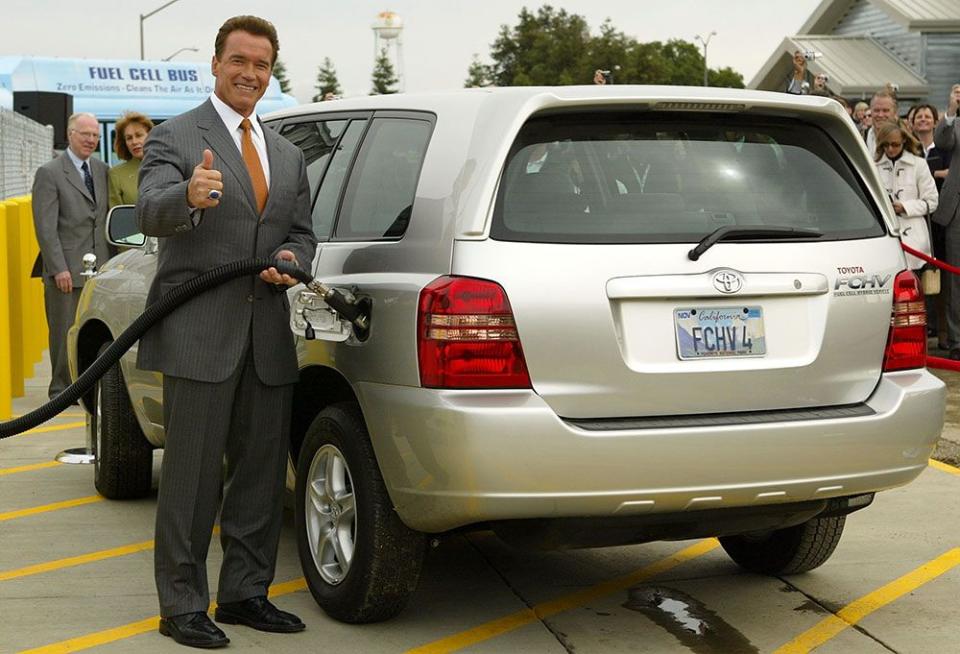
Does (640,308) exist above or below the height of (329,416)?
above

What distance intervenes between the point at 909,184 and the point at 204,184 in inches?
353

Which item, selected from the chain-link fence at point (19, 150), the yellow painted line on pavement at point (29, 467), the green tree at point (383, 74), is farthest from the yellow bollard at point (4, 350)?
the green tree at point (383, 74)

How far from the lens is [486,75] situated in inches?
4040

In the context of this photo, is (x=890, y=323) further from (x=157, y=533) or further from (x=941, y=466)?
(x=941, y=466)

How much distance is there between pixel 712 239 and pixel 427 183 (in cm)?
91

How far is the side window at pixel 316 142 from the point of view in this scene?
18.8 feet

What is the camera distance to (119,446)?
7.32m

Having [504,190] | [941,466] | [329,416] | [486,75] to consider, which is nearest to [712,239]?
[504,190]

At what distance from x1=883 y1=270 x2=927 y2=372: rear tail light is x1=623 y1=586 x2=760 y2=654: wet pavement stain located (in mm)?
1028

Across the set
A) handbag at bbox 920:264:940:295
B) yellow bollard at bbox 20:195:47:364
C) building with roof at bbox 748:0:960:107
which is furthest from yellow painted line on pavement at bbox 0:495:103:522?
building with roof at bbox 748:0:960:107

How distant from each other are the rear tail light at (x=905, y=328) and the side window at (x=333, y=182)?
1.95m

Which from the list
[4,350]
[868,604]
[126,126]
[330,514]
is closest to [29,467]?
[4,350]

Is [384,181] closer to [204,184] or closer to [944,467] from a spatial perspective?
[204,184]

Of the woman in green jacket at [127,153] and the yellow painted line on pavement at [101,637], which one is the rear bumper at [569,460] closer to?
the yellow painted line on pavement at [101,637]
